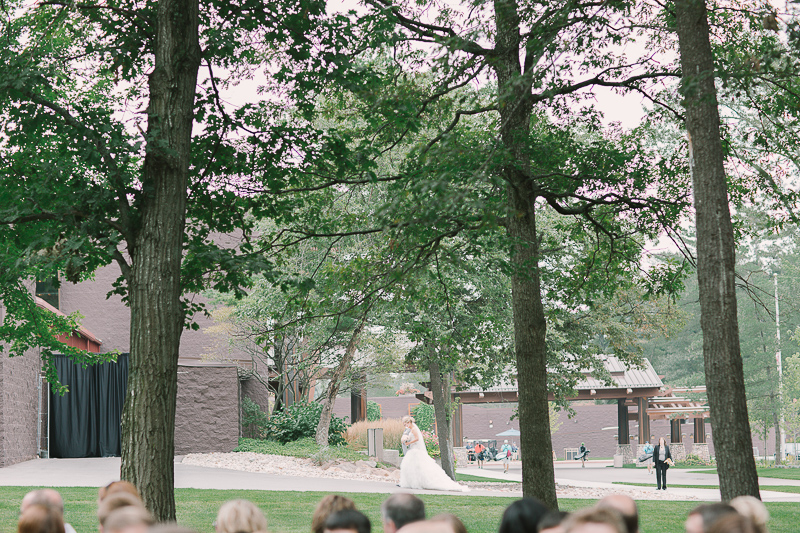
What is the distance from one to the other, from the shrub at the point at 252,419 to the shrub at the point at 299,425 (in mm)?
1170

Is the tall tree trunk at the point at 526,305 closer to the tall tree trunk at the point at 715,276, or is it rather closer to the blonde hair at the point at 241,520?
the tall tree trunk at the point at 715,276

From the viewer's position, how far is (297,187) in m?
11.2

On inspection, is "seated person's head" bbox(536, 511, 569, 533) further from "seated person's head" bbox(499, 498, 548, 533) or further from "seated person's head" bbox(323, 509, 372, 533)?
"seated person's head" bbox(323, 509, 372, 533)

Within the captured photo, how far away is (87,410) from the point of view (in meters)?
25.0

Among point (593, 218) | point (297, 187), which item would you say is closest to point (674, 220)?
point (593, 218)

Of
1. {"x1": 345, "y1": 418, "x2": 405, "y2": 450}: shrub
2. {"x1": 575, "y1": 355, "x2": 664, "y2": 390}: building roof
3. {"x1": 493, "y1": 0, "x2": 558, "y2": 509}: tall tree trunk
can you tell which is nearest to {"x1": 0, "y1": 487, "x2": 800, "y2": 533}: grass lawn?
{"x1": 493, "y1": 0, "x2": 558, "y2": 509}: tall tree trunk

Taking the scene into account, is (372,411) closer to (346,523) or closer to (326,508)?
(326,508)

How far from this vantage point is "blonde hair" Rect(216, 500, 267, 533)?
12.2 ft

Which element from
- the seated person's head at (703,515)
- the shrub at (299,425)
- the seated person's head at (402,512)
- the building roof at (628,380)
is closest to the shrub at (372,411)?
the building roof at (628,380)

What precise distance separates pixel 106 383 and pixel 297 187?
1695cm

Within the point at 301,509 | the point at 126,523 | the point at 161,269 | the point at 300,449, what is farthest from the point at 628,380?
the point at 126,523

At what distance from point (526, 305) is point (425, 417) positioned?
99.1 ft

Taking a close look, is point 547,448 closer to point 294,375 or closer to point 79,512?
point 79,512

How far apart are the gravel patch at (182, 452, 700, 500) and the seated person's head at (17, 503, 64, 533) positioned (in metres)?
15.7
